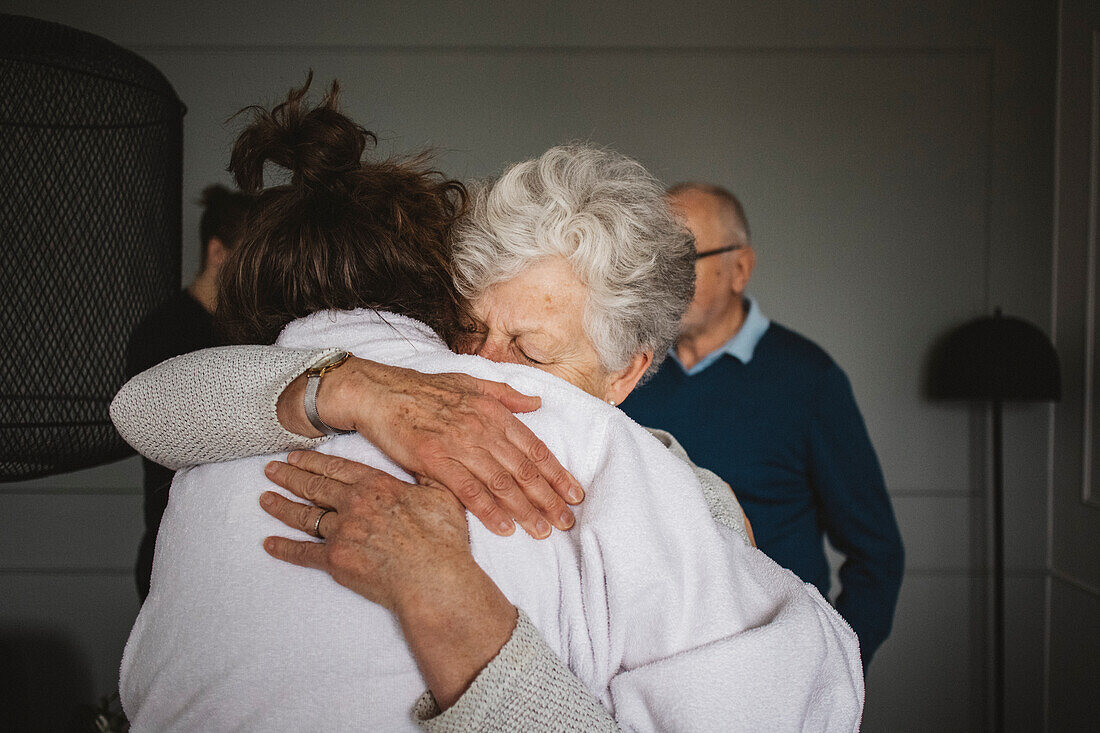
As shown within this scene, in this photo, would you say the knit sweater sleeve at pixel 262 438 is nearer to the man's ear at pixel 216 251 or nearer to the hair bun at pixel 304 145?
the hair bun at pixel 304 145

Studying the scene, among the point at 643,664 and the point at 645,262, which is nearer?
the point at 643,664

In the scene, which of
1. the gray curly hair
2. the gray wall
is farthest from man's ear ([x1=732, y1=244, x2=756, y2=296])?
the gray curly hair

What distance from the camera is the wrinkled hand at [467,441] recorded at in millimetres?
884

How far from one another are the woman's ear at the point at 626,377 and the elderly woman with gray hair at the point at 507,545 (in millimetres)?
372

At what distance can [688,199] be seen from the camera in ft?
8.13

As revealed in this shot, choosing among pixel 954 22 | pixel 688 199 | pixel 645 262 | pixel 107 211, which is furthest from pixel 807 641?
pixel 954 22

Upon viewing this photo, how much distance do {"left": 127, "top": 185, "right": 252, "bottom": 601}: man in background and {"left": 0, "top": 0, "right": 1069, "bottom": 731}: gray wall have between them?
31.1 inches

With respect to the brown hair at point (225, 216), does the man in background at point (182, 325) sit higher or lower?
lower

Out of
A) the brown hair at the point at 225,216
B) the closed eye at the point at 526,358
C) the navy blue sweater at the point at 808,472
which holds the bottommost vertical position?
the navy blue sweater at the point at 808,472

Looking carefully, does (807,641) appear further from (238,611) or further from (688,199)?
(688,199)

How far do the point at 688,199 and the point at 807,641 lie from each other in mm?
1793

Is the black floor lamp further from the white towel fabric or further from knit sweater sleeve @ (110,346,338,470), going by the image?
knit sweater sleeve @ (110,346,338,470)

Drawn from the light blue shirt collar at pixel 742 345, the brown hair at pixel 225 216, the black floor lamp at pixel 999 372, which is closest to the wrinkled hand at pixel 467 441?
the light blue shirt collar at pixel 742 345

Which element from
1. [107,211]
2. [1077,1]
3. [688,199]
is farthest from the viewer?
[1077,1]
